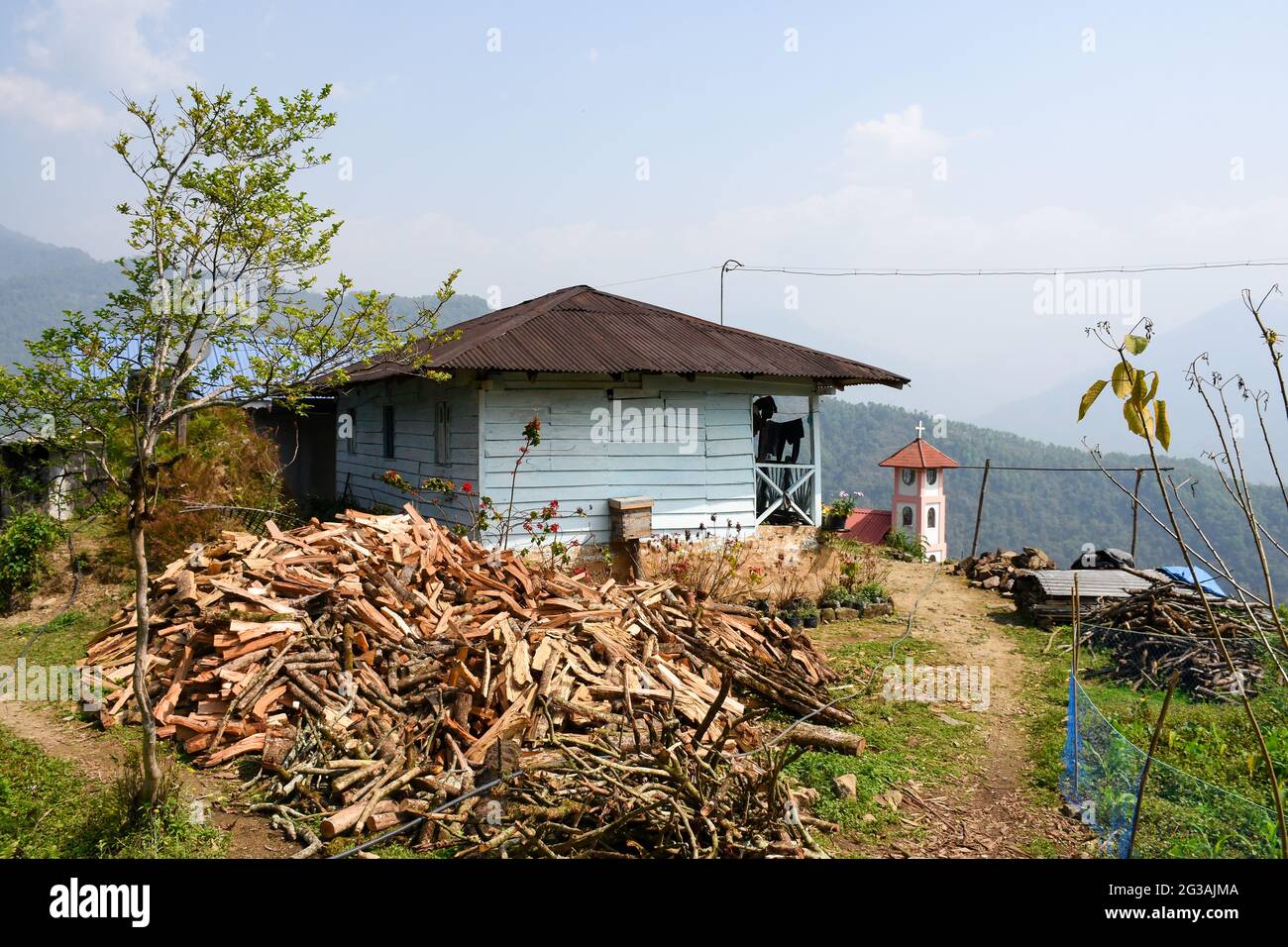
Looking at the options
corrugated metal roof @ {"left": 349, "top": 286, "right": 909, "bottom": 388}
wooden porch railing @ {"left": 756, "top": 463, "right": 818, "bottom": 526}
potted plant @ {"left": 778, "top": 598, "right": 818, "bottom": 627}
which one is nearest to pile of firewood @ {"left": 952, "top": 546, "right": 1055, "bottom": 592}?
wooden porch railing @ {"left": 756, "top": 463, "right": 818, "bottom": 526}

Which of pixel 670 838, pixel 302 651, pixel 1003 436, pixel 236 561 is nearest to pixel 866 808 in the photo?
pixel 670 838

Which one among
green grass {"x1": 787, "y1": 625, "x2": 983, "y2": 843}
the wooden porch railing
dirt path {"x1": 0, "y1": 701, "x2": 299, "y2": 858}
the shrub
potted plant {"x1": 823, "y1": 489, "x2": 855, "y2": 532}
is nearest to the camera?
dirt path {"x1": 0, "y1": 701, "x2": 299, "y2": 858}

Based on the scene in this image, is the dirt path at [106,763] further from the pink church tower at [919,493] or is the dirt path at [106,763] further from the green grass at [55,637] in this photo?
the pink church tower at [919,493]

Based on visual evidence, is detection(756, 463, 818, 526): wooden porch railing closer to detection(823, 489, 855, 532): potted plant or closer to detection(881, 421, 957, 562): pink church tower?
detection(823, 489, 855, 532): potted plant

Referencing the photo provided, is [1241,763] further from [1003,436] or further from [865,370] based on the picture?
[1003,436]

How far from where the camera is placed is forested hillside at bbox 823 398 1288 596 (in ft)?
211

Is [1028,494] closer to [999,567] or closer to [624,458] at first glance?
[999,567]

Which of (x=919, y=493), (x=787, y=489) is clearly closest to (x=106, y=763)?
(x=787, y=489)

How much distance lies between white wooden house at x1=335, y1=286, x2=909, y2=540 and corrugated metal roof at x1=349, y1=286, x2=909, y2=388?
0.13ft

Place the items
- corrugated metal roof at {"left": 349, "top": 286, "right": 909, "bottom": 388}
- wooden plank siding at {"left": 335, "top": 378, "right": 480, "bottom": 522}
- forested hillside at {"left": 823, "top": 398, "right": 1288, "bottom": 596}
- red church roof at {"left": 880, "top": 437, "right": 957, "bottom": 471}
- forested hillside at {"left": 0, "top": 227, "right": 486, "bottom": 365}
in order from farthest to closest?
forested hillside at {"left": 0, "top": 227, "right": 486, "bottom": 365} < forested hillside at {"left": 823, "top": 398, "right": 1288, "bottom": 596} < red church roof at {"left": 880, "top": 437, "right": 957, "bottom": 471} < wooden plank siding at {"left": 335, "top": 378, "right": 480, "bottom": 522} < corrugated metal roof at {"left": 349, "top": 286, "right": 909, "bottom": 388}

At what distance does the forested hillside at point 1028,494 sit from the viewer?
6438cm

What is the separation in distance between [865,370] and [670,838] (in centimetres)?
1094

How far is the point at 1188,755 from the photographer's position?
7340mm

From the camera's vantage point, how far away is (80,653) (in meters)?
9.35
